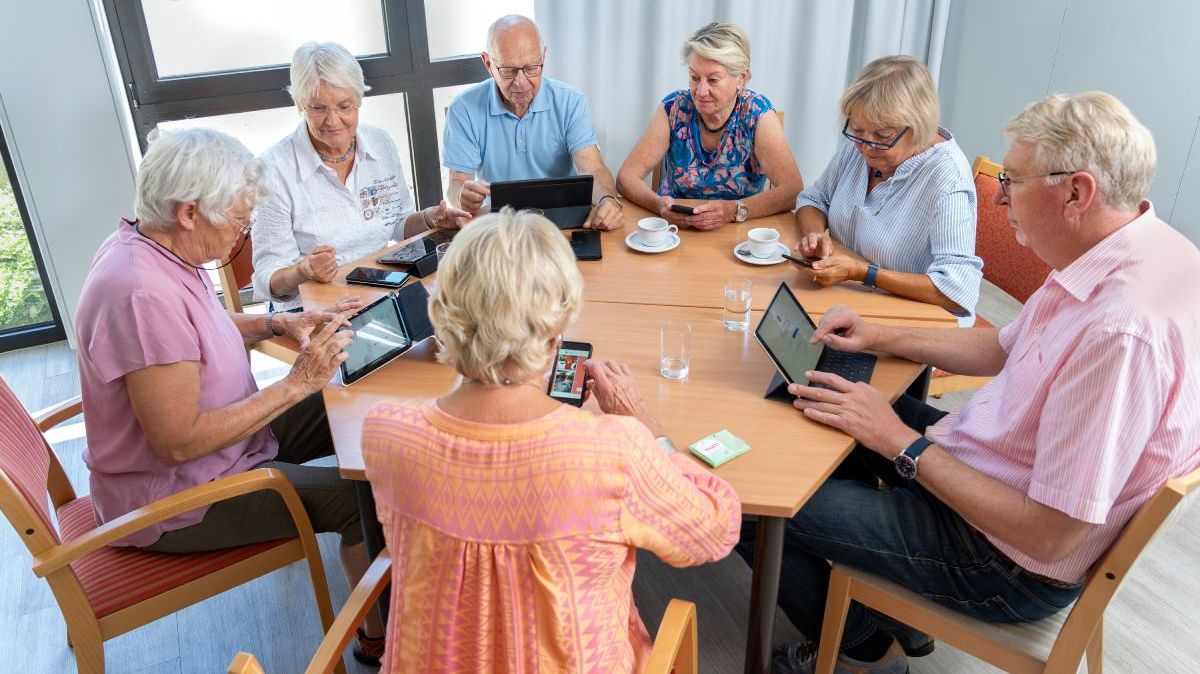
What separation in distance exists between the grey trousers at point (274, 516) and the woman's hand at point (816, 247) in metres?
1.37

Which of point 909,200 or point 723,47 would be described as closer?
point 909,200

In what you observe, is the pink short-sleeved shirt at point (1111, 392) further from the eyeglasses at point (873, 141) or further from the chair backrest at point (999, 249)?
the chair backrest at point (999, 249)

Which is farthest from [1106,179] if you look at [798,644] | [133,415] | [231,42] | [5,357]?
[5,357]

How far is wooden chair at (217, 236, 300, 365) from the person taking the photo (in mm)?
2182

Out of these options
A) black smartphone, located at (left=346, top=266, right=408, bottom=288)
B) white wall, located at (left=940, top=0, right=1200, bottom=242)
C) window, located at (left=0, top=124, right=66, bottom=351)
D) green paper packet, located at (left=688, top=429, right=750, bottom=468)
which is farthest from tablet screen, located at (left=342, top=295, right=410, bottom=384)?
white wall, located at (left=940, top=0, right=1200, bottom=242)

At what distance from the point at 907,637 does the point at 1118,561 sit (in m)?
0.79

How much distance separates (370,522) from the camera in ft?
6.01

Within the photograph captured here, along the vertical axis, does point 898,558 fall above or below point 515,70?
below

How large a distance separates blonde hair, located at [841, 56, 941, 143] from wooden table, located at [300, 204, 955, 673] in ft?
1.51

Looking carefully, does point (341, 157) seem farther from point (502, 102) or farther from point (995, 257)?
point (995, 257)

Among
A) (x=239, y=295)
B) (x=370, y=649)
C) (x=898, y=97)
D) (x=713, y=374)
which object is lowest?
(x=370, y=649)

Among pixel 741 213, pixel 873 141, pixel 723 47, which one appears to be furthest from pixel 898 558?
pixel 723 47

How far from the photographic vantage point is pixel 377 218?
2801mm

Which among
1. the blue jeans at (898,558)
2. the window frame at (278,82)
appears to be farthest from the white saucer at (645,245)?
the window frame at (278,82)
